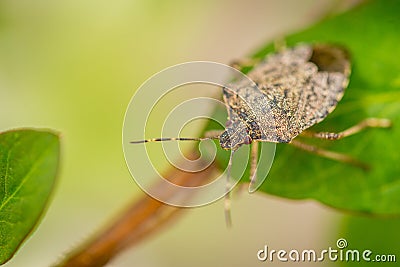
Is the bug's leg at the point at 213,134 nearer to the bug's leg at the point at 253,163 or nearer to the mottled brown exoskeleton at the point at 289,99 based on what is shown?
the mottled brown exoskeleton at the point at 289,99

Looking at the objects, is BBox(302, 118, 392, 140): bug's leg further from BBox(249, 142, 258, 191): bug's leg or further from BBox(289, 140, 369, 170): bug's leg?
BBox(249, 142, 258, 191): bug's leg

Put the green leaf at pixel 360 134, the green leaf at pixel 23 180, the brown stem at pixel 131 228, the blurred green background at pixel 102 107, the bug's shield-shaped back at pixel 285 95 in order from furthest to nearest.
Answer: the blurred green background at pixel 102 107 → the bug's shield-shaped back at pixel 285 95 → the green leaf at pixel 360 134 → the brown stem at pixel 131 228 → the green leaf at pixel 23 180

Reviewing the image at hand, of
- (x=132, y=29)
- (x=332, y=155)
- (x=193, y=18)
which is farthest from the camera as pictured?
(x=193, y=18)

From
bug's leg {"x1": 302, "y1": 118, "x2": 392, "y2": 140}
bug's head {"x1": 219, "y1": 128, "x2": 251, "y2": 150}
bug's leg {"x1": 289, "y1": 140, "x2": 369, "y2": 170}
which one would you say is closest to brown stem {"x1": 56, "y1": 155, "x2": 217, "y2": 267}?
bug's head {"x1": 219, "y1": 128, "x2": 251, "y2": 150}

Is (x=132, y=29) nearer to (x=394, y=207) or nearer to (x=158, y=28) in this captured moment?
(x=158, y=28)

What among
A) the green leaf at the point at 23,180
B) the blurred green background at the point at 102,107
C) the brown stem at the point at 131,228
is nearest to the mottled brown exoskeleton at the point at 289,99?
the brown stem at the point at 131,228

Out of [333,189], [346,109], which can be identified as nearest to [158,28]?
[346,109]
